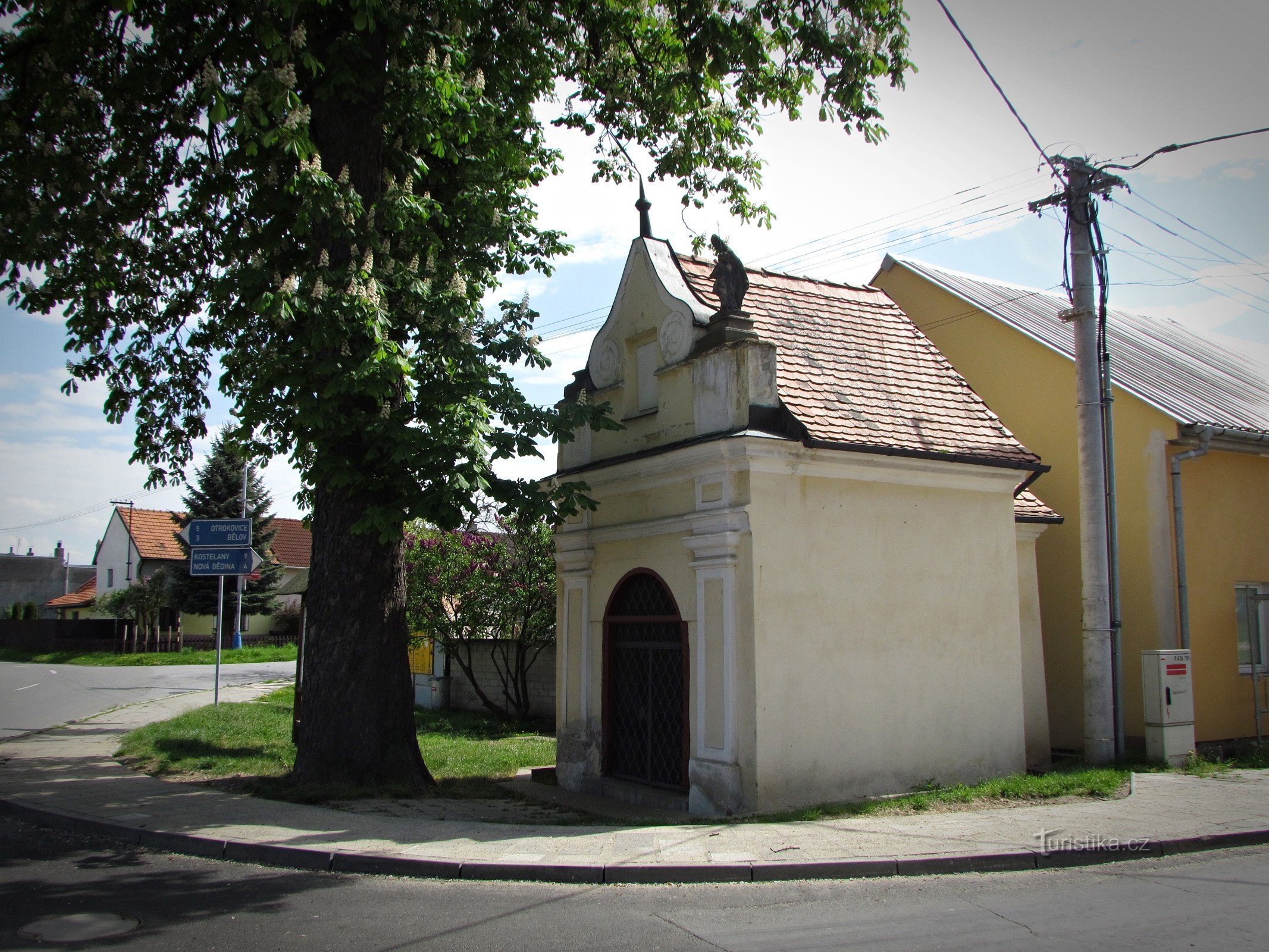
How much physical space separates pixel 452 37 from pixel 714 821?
8129 mm

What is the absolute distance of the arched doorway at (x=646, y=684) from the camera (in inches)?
445

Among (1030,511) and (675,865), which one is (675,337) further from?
(675,865)

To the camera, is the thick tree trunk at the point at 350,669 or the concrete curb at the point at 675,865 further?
the thick tree trunk at the point at 350,669

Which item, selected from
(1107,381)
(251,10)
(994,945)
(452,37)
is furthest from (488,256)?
(994,945)

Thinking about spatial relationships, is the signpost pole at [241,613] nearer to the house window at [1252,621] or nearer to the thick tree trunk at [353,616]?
the thick tree trunk at [353,616]

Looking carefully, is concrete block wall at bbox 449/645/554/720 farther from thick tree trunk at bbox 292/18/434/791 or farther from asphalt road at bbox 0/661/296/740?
thick tree trunk at bbox 292/18/434/791

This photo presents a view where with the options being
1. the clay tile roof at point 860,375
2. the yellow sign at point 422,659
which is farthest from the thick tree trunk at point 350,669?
the yellow sign at point 422,659

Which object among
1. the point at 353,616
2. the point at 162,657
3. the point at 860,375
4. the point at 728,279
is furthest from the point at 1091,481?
the point at 162,657

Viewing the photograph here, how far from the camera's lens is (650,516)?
11.8 m

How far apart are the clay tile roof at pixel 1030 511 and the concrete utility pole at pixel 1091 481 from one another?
1265mm

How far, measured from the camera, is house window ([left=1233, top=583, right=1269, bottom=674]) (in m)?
14.5

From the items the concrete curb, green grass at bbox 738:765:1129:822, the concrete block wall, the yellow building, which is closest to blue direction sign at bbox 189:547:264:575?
the concrete block wall

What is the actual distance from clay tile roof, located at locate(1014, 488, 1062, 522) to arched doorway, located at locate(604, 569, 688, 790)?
16.9 feet

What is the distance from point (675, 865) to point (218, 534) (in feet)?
45.6
